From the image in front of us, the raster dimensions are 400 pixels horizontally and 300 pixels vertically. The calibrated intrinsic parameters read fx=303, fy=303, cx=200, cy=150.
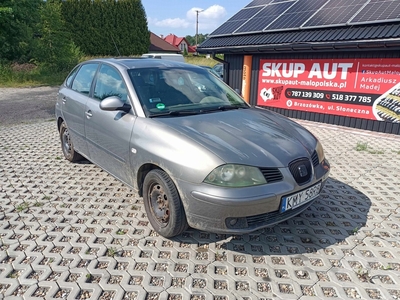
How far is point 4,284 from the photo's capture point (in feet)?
7.96

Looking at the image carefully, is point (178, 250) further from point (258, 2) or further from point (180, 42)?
point (180, 42)

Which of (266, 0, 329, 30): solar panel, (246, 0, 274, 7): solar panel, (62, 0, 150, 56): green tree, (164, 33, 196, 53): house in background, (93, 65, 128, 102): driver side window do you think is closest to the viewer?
(93, 65, 128, 102): driver side window

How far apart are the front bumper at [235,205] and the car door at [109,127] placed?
999mm

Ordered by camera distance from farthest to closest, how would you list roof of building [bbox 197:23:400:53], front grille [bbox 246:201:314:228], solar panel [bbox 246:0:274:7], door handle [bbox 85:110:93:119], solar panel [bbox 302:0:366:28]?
solar panel [bbox 246:0:274:7], solar panel [bbox 302:0:366:28], roof of building [bbox 197:23:400:53], door handle [bbox 85:110:93:119], front grille [bbox 246:201:314:228]

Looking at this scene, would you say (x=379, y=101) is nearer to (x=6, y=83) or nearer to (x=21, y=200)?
(x=21, y=200)

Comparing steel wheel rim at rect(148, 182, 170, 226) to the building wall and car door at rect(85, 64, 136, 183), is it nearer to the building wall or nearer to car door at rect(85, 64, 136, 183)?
car door at rect(85, 64, 136, 183)

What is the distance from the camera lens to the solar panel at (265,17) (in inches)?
373

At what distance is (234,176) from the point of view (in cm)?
258

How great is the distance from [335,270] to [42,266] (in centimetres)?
257

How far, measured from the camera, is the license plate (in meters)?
2.72

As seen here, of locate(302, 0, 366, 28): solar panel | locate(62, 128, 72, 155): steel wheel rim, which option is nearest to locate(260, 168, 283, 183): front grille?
locate(62, 128, 72, 155): steel wheel rim

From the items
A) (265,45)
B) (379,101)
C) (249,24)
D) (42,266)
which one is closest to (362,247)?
(42,266)

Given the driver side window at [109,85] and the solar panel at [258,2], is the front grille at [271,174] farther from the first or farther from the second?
the solar panel at [258,2]

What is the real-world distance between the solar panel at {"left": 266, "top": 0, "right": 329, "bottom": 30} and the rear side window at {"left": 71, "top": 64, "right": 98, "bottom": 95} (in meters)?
6.18
